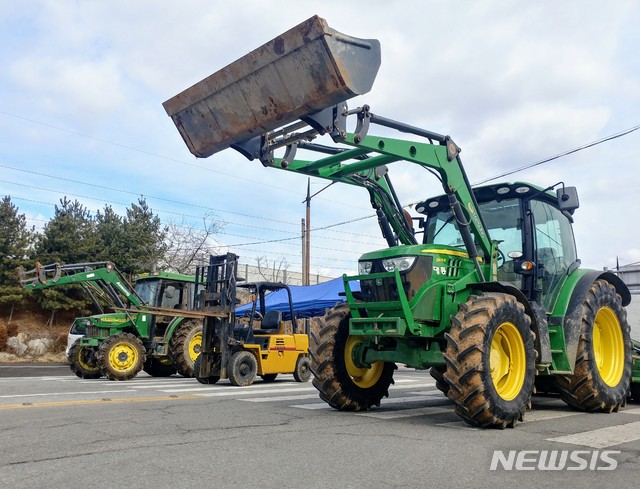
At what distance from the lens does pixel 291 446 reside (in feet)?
18.7

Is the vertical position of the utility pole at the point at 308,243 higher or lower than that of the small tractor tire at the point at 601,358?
higher

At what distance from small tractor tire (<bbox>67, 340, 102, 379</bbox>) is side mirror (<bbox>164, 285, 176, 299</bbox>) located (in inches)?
90.9

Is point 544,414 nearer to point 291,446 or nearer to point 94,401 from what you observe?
point 291,446

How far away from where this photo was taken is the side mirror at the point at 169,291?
17.0m

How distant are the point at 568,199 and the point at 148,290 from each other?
12172mm

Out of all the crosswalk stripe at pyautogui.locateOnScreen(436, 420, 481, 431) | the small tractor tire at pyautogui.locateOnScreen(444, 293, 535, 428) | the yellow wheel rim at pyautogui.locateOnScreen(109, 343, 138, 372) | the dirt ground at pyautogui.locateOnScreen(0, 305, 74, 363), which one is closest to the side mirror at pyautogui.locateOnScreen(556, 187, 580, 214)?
the small tractor tire at pyautogui.locateOnScreen(444, 293, 535, 428)

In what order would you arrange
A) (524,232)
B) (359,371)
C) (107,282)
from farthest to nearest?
1. (107,282)
2. (524,232)
3. (359,371)

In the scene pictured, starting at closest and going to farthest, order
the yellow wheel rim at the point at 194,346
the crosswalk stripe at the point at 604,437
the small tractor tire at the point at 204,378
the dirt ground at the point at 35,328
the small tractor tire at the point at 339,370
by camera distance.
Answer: the crosswalk stripe at the point at 604,437 → the small tractor tire at the point at 339,370 → the small tractor tire at the point at 204,378 → the yellow wheel rim at the point at 194,346 → the dirt ground at the point at 35,328

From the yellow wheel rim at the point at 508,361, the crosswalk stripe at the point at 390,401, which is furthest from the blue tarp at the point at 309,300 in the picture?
the yellow wheel rim at the point at 508,361

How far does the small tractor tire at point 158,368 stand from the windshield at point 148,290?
174 centimetres

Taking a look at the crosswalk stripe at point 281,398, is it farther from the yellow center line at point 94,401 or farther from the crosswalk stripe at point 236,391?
the yellow center line at point 94,401

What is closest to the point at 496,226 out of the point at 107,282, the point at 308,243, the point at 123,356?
the point at 123,356

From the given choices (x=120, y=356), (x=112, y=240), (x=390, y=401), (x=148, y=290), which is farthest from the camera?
(x=112, y=240)

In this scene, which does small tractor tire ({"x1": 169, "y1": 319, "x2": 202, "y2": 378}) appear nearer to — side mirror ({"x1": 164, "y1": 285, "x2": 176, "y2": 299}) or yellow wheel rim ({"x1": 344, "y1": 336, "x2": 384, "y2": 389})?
side mirror ({"x1": 164, "y1": 285, "x2": 176, "y2": 299})
